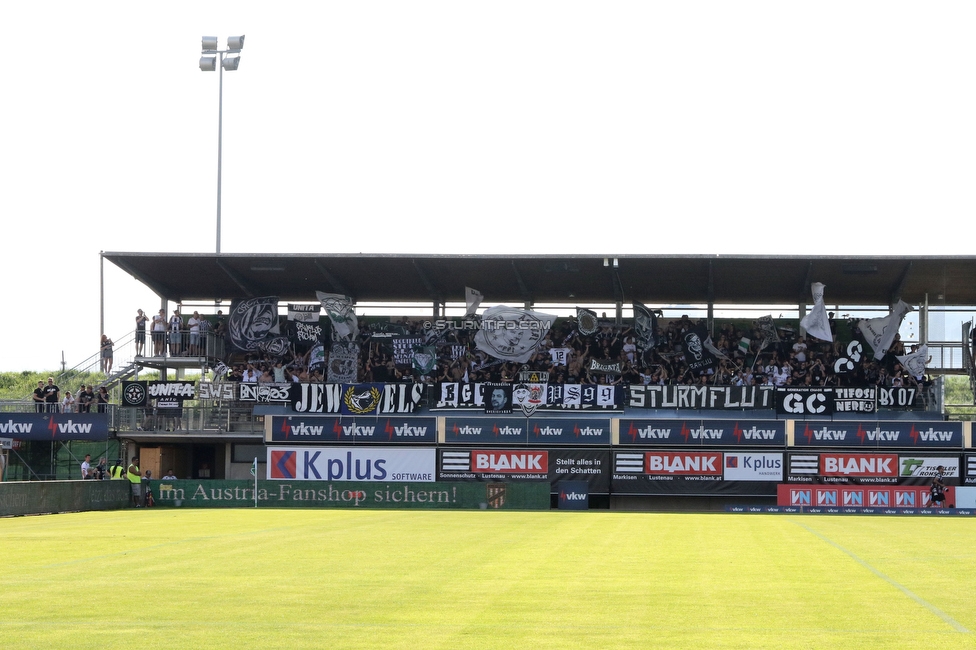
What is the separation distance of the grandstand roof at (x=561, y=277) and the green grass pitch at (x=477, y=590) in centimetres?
2454

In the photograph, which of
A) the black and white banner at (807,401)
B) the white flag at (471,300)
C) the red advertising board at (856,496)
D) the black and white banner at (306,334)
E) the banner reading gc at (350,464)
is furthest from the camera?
the white flag at (471,300)

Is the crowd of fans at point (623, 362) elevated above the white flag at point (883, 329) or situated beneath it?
situated beneath

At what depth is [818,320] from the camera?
47.3 m

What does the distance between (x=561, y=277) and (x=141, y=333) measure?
17889mm

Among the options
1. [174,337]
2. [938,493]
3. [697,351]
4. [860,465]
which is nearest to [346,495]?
[174,337]

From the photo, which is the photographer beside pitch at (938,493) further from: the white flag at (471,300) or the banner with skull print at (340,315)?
the banner with skull print at (340,315)

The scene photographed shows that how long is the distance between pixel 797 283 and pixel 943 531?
23909 mm

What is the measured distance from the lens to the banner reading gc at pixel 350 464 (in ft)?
138

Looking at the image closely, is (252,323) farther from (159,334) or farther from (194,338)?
(159,334)

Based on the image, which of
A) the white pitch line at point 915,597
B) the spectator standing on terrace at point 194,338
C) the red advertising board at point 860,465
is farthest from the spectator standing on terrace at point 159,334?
the white pitch line at point 915,597

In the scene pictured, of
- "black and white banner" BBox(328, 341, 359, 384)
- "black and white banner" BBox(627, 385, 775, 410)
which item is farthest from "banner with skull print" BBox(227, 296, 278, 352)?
"black and white banner" BBox(627, 385, 775, 410)

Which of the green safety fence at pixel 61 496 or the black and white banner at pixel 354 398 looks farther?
the black and white banner at pixel 354 398

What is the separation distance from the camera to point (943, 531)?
26047 millimetres
